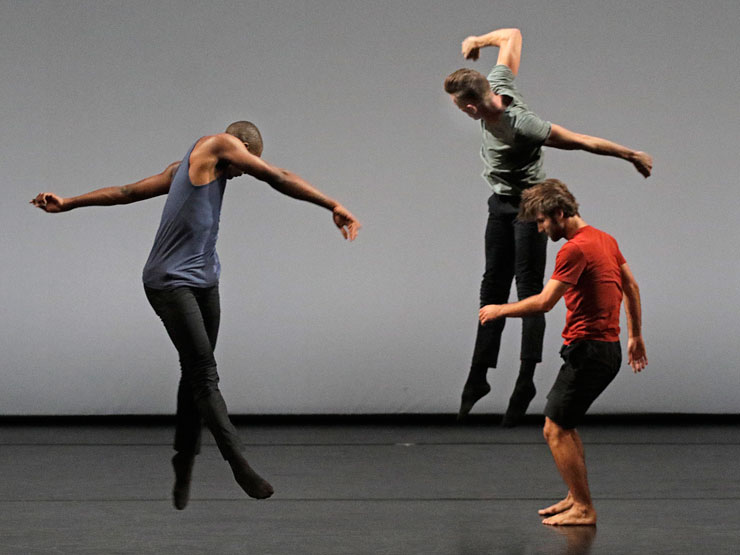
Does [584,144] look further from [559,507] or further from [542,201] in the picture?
[559,507]

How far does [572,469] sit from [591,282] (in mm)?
842

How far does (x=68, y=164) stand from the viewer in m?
7.51

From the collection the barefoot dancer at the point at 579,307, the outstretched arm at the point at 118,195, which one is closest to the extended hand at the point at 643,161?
the barefoot dancer at the point at 579,307

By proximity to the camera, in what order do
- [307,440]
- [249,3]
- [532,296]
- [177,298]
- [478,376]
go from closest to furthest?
[177,298]
[532,296]
[478,376]
[307,440]
[249,3]

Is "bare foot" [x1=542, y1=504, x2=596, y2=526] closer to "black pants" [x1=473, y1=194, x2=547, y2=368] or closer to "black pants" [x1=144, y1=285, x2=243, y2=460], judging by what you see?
"black pants" [x1=473, y1=194, x2=547, y2=368]

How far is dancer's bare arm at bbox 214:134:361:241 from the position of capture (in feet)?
11.2

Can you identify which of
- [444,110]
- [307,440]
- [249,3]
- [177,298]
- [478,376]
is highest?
[249,3]

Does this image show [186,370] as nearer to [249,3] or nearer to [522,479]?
[522,479]

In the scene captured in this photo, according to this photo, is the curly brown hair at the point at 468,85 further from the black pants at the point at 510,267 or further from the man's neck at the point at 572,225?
the man's neck at the point at 572,225

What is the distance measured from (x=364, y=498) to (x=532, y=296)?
5.89ft

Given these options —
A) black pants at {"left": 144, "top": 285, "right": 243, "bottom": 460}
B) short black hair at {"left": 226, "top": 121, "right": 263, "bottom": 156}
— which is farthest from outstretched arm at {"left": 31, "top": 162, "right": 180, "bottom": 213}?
black pants at {"left": 144, "top": 285, "right": 243, "bottom": 460}

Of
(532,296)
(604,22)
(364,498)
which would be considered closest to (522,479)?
(364,498)

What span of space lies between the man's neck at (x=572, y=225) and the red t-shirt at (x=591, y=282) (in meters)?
0.02

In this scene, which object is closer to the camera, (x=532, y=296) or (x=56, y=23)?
(x=532, y=296)
